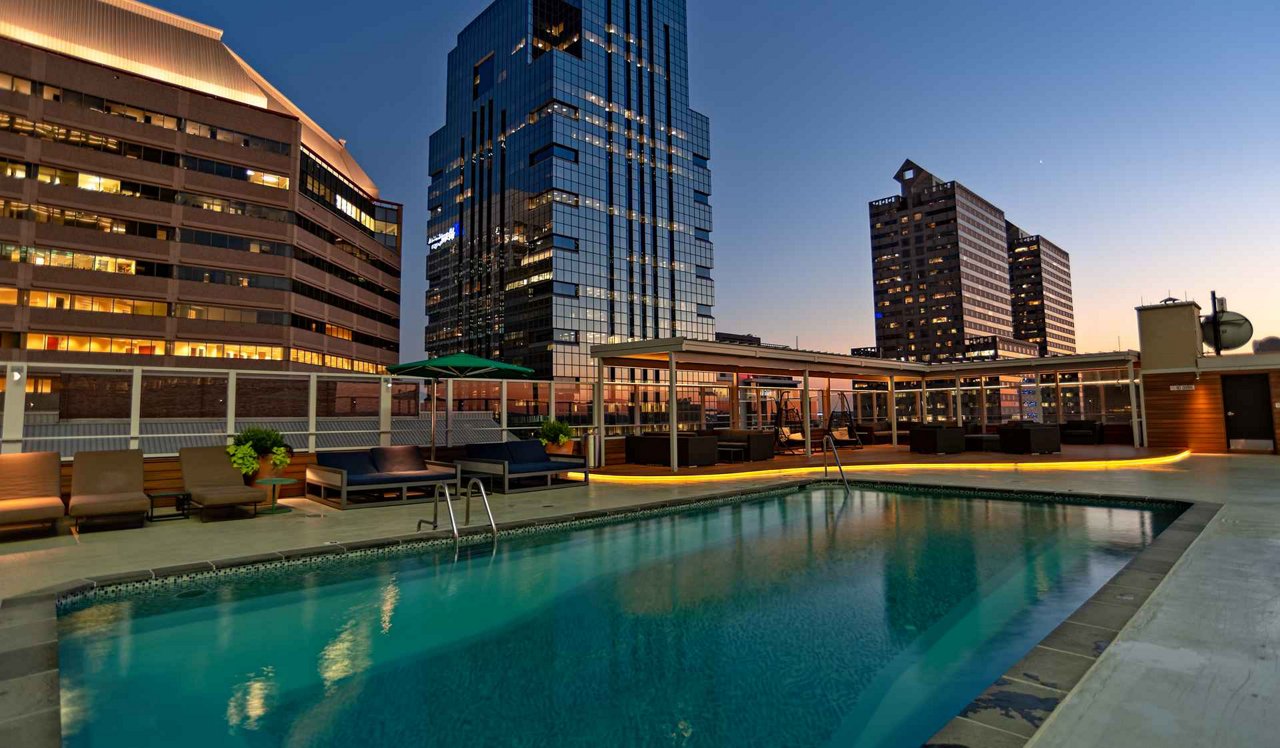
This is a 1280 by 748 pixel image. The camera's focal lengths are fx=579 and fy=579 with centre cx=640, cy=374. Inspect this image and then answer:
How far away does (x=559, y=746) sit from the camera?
266 cm

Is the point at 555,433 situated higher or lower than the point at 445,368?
lower

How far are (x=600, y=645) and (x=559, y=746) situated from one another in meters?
1.23

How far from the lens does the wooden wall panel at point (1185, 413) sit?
15445mm

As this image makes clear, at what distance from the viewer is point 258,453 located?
8.30m

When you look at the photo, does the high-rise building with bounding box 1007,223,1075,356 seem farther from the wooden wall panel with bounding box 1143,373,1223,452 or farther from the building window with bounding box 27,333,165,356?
the building window with bounding box 27,333,165,356

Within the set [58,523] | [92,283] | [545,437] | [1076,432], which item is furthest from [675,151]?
[58,523]

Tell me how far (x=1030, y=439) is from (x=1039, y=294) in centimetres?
16252

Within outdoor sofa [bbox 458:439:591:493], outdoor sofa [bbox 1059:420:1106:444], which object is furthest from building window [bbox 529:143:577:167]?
outdoor sofa [bbox 458:439:591:493]

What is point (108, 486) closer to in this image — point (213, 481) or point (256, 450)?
point (213, 481)

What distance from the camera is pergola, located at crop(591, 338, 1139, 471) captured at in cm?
1212

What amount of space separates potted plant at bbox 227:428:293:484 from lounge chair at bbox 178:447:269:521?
0.15 m

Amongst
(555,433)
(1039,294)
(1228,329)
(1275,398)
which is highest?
(1039,294)

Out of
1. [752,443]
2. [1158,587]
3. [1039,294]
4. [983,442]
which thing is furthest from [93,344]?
[1039,294]

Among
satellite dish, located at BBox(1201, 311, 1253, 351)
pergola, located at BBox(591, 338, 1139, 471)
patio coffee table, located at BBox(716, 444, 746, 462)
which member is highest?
satellite dish, located at BBox(1201, 311, 1253, 351)
